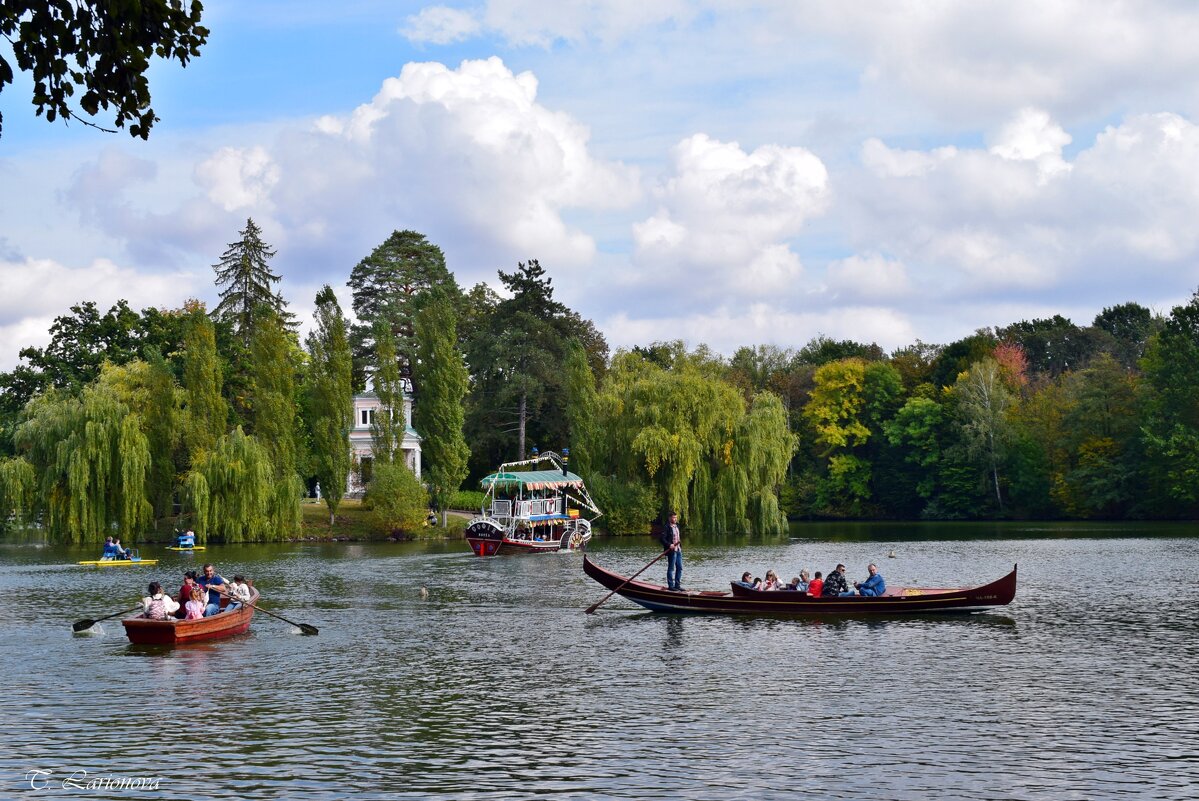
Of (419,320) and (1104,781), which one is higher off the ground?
(419,320)

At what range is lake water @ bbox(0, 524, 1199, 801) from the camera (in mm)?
17156

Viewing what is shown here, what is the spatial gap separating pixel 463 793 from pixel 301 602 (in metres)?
24.5

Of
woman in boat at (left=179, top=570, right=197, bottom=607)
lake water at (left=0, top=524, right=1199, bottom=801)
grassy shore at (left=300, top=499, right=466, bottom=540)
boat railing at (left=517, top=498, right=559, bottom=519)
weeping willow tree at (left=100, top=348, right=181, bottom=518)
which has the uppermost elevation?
weeping willow tree at (left=100, top=348, right=181, bottom=518)

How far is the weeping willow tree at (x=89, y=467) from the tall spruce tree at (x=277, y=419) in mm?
7579

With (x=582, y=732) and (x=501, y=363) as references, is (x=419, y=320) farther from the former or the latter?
(x=582, y=732)

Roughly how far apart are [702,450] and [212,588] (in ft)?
152

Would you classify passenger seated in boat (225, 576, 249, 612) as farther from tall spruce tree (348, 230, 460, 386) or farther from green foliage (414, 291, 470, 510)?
tall spruce tree (348, 230, 460, 386)

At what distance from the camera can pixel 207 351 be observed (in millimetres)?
73125

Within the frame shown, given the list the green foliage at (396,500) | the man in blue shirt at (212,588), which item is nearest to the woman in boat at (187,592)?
the man in blue shirt at (212,588)

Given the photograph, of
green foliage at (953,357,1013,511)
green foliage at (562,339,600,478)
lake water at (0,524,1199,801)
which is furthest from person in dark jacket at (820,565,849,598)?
green foliage at (953,357,1013,511)

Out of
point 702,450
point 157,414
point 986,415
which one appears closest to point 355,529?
point 157,414

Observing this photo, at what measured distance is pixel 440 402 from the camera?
81.4 metres

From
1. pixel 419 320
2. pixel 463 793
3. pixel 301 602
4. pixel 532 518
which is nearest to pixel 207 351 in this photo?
pixel 419 320

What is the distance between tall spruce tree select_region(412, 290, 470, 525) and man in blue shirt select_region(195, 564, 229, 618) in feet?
154
